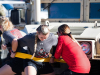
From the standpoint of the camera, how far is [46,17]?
503 cm


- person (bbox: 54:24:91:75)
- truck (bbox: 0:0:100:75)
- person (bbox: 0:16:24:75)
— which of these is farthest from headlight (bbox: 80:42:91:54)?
truck (bbox: 0:0:100:75)

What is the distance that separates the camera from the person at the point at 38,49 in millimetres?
3126

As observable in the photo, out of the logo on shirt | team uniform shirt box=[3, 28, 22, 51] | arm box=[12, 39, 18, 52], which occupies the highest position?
team uniform shirt box=[3, 28, 22, 51]

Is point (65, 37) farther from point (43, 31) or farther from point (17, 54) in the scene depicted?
point (17, 54)

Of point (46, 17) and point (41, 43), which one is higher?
point (46, 17)

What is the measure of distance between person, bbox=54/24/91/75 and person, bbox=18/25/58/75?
18 centimetres

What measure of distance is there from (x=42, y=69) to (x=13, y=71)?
47cm

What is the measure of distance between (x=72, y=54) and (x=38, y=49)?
55 centimetres


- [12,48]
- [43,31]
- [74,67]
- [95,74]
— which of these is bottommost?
[95,74]

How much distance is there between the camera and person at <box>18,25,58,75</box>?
3126 mm

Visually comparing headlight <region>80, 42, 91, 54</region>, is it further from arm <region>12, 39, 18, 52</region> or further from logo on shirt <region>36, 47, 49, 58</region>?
arm <region>12, 39, 18, 52</region>

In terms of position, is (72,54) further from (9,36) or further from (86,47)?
(9,36)

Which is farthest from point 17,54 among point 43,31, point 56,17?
point 56,17

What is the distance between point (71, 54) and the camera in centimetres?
295
